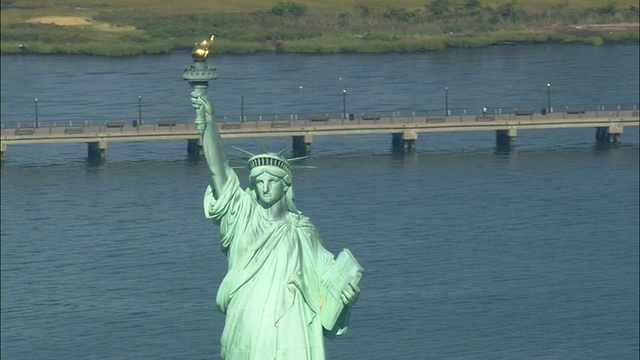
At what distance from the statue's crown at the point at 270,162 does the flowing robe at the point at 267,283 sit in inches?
9.3

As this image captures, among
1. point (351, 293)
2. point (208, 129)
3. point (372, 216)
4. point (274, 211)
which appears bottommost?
point (372, 216)

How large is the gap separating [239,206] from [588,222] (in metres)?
56.2

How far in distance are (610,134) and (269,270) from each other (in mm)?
78900

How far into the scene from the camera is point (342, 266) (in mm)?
21422

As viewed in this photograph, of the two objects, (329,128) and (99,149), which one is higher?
(329,128)

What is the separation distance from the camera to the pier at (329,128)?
9431cm

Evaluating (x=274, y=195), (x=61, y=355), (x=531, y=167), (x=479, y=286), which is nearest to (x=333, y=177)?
(x=531, y=167)

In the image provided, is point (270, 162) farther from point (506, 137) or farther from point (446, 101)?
point (446, 101)

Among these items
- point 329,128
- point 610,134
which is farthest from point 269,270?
point 610,134

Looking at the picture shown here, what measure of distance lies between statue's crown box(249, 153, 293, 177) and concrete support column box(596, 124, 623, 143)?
7851 centimetres

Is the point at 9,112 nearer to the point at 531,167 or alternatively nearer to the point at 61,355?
the point at 531,167

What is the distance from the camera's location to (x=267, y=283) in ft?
70.4

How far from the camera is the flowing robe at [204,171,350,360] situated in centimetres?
2136

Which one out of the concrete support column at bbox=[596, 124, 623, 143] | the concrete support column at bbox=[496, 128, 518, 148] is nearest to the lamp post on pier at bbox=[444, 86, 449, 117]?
the concrete support column at bbox=[496, 128, 518, 148]
